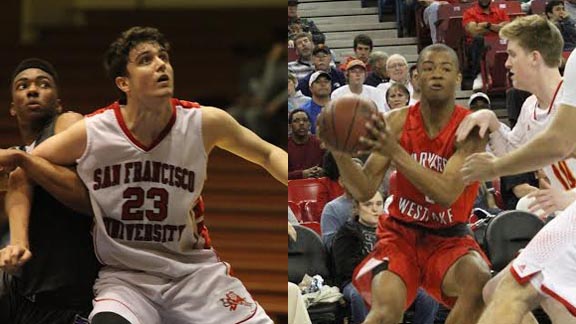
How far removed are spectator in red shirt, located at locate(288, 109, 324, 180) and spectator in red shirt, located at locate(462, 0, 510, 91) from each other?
1283 millimetres

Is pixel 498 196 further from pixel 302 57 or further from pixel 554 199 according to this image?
pixel 302 57

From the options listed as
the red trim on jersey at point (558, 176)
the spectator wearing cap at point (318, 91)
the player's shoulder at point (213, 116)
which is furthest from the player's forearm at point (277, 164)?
the spectator wearing cap at point (318, 91)

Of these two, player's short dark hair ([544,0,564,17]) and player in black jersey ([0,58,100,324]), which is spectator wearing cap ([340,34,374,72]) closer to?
player's short dark hair ([544,0,564,17])

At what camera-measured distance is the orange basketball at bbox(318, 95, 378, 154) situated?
2.59 metres

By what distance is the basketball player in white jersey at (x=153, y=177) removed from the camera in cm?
221

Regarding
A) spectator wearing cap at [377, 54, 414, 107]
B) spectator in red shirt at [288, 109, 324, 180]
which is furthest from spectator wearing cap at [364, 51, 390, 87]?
spectator in red shirt at [288, 109, 324, 180]

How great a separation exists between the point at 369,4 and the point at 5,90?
12.4ft

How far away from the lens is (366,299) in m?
2.74

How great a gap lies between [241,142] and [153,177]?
24 cm

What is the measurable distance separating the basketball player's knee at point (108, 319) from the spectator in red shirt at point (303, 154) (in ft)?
4.72

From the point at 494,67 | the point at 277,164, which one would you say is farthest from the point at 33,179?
the point at 494,67

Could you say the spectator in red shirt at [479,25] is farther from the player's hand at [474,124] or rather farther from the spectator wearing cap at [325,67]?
the player's hand at [474,124]

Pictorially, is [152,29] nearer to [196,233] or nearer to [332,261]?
[196,233]

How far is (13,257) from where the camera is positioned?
2.06 m
